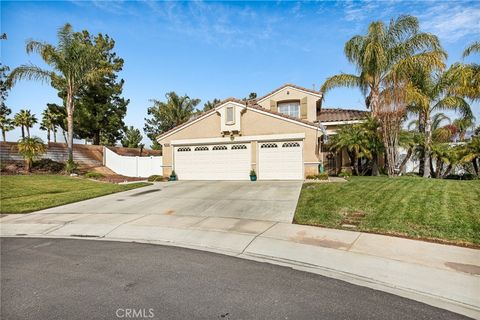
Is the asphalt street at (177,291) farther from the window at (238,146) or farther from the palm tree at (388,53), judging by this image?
the palm tree at (388,53)

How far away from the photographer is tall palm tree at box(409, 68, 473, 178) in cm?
1519

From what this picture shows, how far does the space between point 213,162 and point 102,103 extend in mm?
20046

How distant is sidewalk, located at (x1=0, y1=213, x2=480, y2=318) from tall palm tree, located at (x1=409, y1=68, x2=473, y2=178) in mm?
12551

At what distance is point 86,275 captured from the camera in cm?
459

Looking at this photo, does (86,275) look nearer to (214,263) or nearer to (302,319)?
(214,263)

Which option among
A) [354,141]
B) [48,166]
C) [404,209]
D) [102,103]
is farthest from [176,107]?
[404,209]

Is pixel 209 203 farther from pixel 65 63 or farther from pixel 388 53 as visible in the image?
pixel 65 63

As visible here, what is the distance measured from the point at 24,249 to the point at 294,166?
1244cm

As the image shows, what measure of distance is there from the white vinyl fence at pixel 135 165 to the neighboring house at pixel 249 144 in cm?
265

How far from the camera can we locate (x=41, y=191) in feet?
44.2

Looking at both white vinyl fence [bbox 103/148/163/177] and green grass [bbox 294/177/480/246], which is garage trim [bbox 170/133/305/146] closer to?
white vinyl fence [bbox 103/148/163/177]

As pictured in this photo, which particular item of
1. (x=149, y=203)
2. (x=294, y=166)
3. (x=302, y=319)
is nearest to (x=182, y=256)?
(x=302, y=319)

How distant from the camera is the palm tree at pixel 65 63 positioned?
18203 millimetres

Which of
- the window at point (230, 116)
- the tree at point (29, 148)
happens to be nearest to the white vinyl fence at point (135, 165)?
the tree at point (29, 148)
